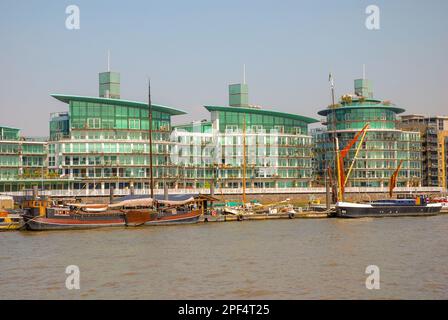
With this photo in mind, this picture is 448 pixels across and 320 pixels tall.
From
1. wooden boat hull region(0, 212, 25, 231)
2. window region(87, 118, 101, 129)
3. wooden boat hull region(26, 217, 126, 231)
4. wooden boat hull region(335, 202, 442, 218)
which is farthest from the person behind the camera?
window region(87, 118, 101, 129)

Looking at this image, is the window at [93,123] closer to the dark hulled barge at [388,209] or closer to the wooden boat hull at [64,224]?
the wooden boat hull at [64,224]

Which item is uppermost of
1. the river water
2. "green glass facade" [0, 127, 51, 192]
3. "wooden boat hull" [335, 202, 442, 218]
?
"green glass facade" [0, 127, 51, 192]

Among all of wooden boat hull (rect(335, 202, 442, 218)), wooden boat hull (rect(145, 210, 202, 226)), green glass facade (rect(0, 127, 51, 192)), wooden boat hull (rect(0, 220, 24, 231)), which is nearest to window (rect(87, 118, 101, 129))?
green glass facade (rect(0, 127, 51, 192))

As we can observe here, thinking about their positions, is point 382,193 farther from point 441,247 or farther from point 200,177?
point 441,247

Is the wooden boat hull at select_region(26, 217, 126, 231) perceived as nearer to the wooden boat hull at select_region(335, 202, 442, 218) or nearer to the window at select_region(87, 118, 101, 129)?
the wooden boat hull at select_region(335, 202, 442, 218)

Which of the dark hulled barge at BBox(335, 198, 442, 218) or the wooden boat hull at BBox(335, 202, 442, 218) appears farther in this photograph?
the dark hulled barge at BBox(335, 198, 442, 218)

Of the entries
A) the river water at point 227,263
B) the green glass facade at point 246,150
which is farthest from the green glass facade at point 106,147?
the river water at point 227,263

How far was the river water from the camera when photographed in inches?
2125

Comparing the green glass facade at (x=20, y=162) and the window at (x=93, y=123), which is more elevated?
the window at (x=93, y=123)

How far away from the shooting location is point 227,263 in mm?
66562

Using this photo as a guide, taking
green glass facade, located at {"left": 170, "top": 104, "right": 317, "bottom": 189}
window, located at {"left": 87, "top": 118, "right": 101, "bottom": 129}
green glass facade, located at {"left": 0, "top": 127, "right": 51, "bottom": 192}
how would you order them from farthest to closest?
green glass facade, located at {"left": 170, "top": 104, "right": 317, "bottom": 189} < window, located at {"left": 87, "top": 118, "right": 101, "bottom": 129} < green glass facade, located at {"left": 0, "top": 127, "right": 51, "bottom": 192}

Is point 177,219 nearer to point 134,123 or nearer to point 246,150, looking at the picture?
point 134,123

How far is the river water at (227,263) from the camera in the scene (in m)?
54.0
